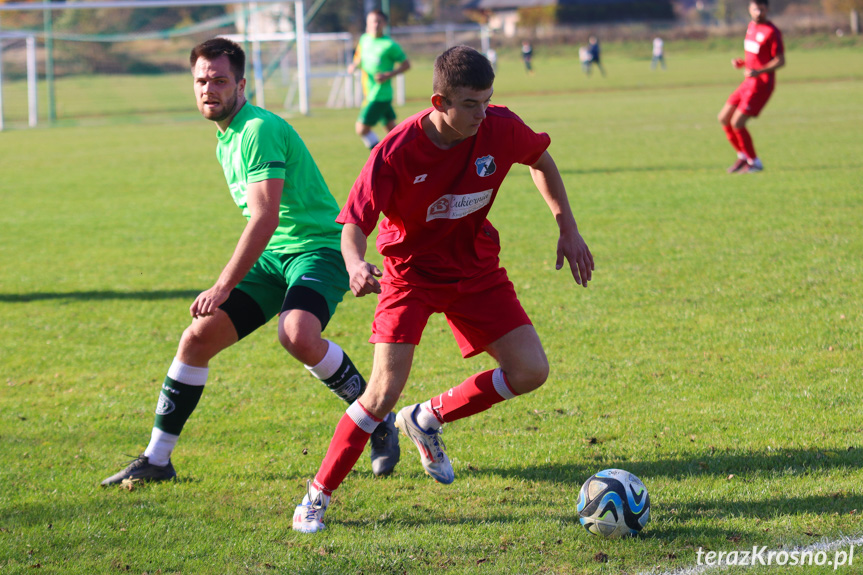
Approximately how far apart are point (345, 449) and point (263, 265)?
1001 millimetres

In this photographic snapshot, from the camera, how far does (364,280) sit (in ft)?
9.43

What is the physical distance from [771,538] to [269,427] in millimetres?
2405

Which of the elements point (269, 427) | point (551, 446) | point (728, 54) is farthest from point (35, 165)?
point (728, 54)

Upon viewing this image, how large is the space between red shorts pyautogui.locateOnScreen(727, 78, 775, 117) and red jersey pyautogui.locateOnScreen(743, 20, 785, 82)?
0.24m

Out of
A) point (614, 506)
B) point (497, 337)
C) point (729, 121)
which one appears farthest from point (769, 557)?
point (729, 121)

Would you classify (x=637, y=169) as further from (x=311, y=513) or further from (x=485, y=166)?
(x=311, y=513)

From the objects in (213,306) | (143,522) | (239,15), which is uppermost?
(239,15)

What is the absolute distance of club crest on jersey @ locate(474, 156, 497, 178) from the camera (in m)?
3.47

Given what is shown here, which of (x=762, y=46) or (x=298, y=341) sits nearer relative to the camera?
(x=298, y=341)

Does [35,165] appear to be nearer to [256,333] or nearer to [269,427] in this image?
[256,333]

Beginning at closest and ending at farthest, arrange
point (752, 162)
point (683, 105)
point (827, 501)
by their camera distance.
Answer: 1. point (827, 501)
2. point (752, 162)
3. point (683, 105)

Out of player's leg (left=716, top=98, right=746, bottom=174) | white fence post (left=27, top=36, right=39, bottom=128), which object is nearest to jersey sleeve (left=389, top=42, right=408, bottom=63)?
player's leg (left=716, top=98, right=746, bottom=174)

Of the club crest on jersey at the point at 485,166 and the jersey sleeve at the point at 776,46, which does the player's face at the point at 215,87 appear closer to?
the club crest on jersey at the point at 485,166

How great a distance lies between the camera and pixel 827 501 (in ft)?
11.1
